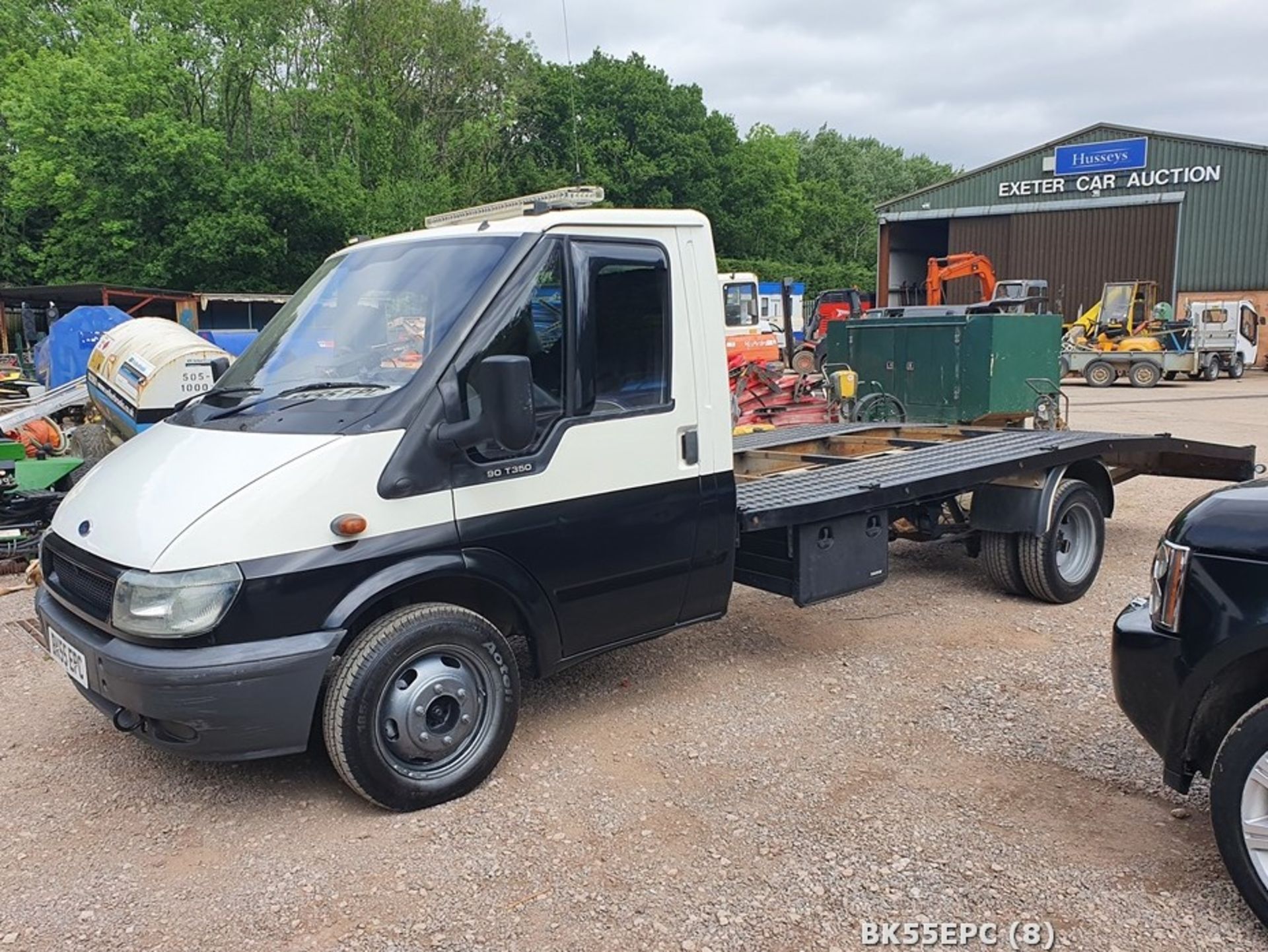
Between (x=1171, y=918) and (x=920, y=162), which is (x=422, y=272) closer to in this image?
(x=1171, y=918)

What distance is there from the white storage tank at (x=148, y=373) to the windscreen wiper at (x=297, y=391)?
5.06 meters

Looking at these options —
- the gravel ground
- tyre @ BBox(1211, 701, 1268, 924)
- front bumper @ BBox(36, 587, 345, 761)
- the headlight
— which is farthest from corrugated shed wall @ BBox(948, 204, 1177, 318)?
front bumper @ BBox(36, 587, 345, 761)

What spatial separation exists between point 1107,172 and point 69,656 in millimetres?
37956

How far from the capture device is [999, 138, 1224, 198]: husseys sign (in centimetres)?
3372

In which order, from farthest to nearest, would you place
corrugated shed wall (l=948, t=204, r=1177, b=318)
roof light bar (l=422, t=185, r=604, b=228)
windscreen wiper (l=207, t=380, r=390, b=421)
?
corrugated shed wall (l=948, t=204, r=1177, b=318) → roof light bar (l=422, t=185, r=604, b=228) → windscreen wiper (l=207, t=380, r=390, b=421)

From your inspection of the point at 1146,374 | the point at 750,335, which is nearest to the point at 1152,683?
the point at 750,335

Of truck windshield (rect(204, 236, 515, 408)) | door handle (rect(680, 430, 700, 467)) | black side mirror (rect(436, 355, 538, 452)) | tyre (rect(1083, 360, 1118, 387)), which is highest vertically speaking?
truck windshield (rect(204, 236, 515, 408))

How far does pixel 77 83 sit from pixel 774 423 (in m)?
25.9

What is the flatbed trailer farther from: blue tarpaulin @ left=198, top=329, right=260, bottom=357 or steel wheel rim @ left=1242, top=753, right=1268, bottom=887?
blue tarpaulin @ left=198, top=329, right=260, bottom=357

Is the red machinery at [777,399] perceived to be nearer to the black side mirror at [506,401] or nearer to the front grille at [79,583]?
the black side mirror at [506,401]

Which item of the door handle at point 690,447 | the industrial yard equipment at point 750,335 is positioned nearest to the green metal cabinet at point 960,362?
the industrial yard equipment at point 750,335

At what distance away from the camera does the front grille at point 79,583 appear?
3.65 meters

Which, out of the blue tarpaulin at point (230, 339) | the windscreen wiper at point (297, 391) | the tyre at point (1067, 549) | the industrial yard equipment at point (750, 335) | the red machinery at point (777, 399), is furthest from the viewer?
the industrial yard equipment at point (750, 335)

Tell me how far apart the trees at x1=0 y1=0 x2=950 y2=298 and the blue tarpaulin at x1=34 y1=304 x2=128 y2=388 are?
55.6 feet
